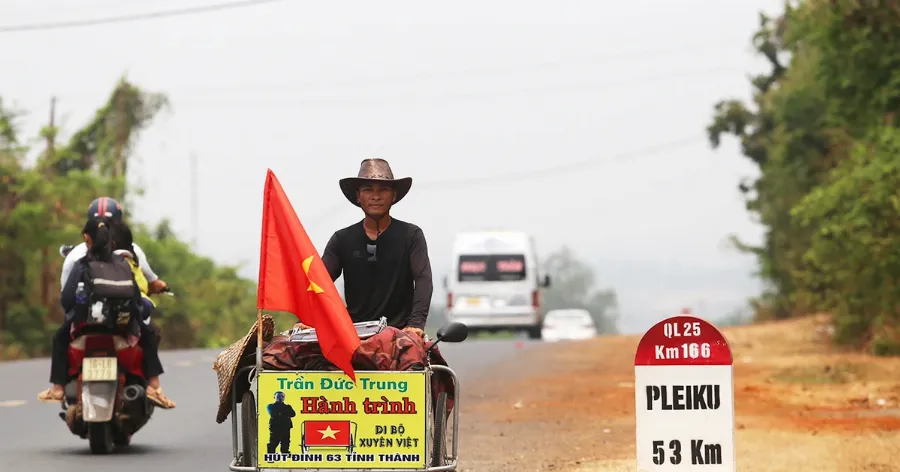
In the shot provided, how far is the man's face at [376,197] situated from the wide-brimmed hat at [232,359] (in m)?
0.86

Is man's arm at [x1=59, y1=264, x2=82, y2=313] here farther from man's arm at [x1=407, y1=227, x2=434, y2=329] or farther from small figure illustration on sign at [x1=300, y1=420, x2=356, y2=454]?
small figure illustration on sign at [x1=300, y1=420, x2=356, y2=454]

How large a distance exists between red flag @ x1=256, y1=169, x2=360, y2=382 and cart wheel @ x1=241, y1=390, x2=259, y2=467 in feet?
1.66

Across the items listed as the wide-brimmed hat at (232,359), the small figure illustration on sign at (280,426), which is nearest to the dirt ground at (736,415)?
the wide-brimmed hat at (232,359)

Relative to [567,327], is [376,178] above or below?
above

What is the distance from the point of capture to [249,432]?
861cm

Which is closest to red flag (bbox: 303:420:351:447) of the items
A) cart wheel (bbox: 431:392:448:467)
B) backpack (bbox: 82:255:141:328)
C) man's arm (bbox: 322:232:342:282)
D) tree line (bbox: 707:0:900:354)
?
cart wheel (bbox: 431:392:448:467)

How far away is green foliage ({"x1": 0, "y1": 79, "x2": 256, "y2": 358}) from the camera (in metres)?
42.2

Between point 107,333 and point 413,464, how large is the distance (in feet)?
16.9

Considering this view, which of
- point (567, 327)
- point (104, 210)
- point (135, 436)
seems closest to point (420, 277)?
point (104, 210)

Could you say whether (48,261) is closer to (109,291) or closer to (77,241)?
(77,241)

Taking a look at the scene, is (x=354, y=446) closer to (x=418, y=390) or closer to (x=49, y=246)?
(x=418, y=390)

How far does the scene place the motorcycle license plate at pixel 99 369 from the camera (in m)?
12.9

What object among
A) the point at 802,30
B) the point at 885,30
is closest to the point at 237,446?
the point at 885,30

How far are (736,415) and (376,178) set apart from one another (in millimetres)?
9570
